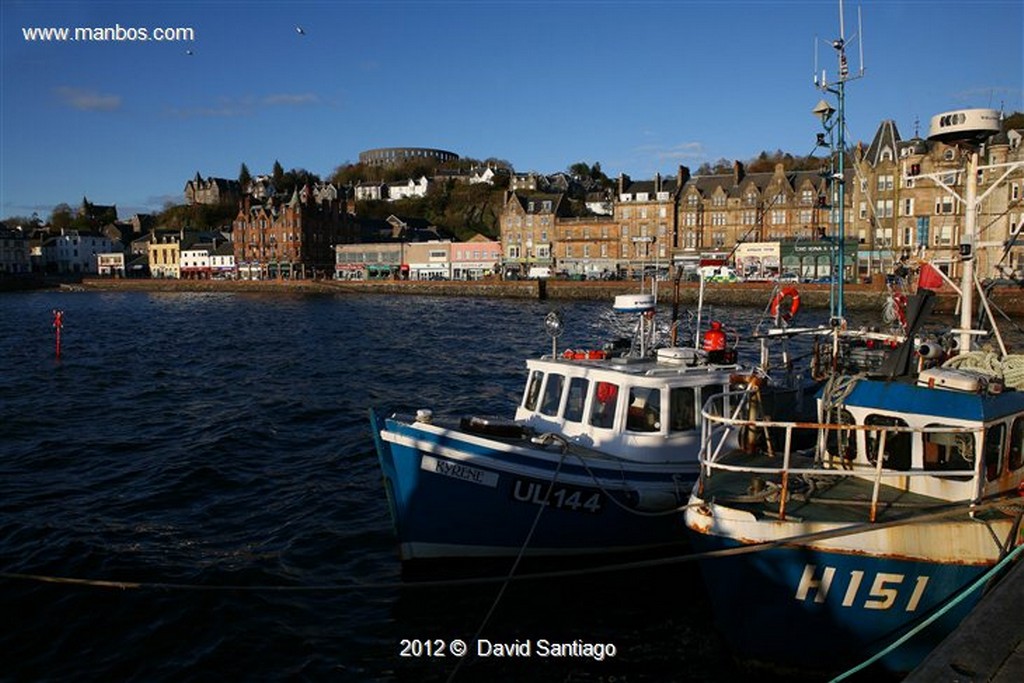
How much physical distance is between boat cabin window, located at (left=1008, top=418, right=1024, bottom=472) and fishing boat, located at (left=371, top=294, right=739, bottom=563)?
498 cm

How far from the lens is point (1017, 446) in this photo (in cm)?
1089

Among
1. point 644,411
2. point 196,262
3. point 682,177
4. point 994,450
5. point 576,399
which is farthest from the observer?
point 196,262

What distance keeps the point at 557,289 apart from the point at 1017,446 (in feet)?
296

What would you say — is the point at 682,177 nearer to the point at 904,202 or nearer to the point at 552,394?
the point at 904,202

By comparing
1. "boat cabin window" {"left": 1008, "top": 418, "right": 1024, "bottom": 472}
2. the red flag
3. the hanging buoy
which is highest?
the red flag

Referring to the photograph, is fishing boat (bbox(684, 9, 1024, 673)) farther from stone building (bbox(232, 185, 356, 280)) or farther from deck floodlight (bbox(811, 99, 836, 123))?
stone building (bbox(232, 185, 356, 280))

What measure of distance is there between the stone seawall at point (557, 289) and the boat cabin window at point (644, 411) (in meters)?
52.2

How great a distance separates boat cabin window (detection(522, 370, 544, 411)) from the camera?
1590 centimetres

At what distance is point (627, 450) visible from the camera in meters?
14.1

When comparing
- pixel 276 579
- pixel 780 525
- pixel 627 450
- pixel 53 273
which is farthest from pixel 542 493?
pixel 53 273

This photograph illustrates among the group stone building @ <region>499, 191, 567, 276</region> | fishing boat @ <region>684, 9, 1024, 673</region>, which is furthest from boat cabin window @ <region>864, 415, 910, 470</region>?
stone building @ <region>499, 191, 567, 276</region>

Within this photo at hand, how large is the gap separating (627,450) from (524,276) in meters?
106

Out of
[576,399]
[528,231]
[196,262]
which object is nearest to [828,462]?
[576,399]

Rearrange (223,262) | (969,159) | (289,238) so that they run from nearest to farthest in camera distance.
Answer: (969,159)
(289,238)
(223,262)
